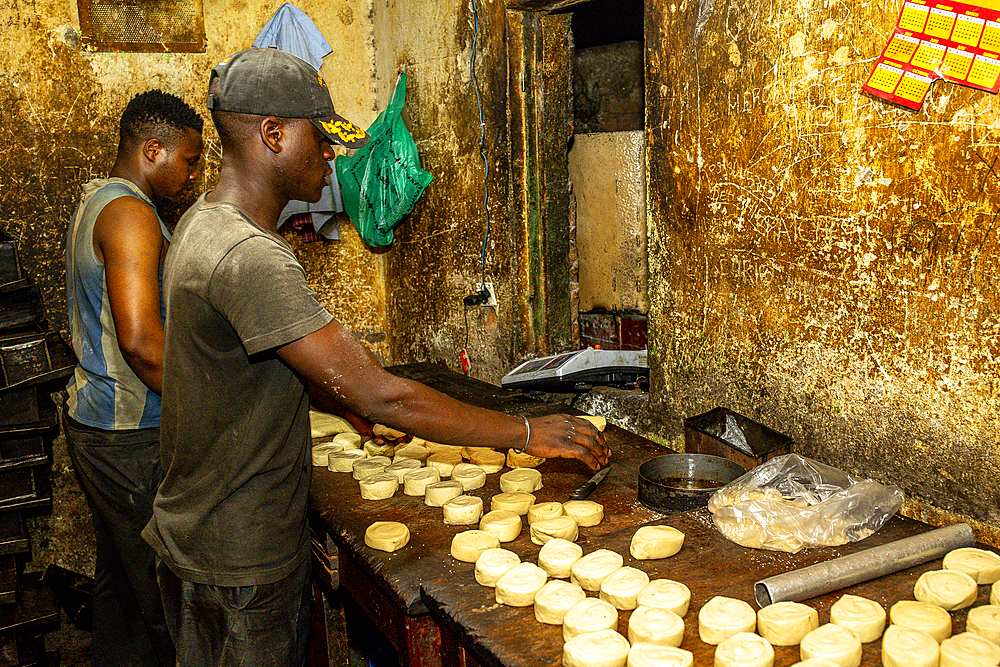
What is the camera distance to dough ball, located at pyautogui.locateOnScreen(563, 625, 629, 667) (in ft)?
4.81

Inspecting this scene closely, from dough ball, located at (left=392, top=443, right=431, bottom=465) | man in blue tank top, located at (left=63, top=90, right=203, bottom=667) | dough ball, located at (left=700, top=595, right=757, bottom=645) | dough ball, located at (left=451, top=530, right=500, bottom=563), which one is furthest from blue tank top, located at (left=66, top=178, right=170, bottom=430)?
dough ball, located at (left=700, top=595, right=757, bottom=645)

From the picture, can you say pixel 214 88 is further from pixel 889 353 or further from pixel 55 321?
pixel 55 321

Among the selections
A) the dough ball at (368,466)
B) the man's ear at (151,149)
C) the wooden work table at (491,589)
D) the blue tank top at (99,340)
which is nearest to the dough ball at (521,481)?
the wooden work table at (491,589)

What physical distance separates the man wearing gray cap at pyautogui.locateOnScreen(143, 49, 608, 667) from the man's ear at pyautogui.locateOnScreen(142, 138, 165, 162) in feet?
4.07

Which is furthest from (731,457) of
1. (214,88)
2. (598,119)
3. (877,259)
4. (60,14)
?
(60,14)

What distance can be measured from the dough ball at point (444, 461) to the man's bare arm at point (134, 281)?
103cm

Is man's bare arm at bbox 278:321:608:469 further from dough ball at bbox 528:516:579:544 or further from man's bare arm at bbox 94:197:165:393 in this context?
man's bare arm at bbox 94:197:165:393

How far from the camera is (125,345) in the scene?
2576mm

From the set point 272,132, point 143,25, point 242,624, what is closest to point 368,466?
point 242,624

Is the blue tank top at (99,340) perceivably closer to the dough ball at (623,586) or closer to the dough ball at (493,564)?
the dough ball at (493,564)

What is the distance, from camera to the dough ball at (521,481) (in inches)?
95.0

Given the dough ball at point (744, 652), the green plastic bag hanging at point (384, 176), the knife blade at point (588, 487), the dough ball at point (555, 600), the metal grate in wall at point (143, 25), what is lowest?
the knife blade at point (588, 487)

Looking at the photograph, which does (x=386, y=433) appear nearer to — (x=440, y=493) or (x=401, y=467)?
(x=401, y=467)

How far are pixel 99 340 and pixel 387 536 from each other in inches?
60.6
